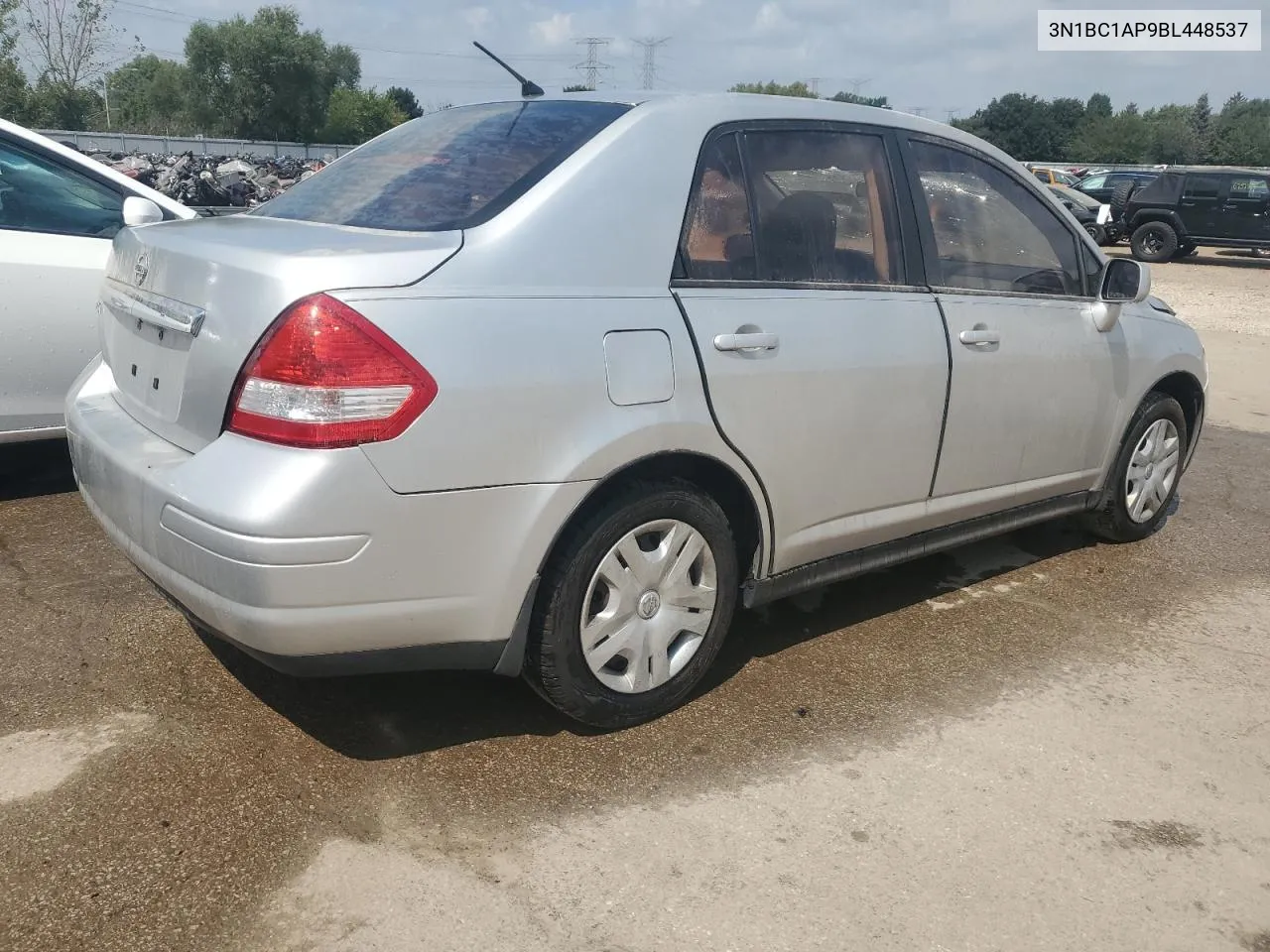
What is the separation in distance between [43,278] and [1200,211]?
73.0ft

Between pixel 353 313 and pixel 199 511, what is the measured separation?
55 centimetres

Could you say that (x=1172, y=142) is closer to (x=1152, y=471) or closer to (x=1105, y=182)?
(x=1105, y=182)

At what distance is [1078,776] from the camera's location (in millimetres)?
2967

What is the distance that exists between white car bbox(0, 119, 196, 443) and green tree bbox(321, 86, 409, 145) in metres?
73.7

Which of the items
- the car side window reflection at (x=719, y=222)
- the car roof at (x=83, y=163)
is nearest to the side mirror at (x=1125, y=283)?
the car side window reflection at (x=719, y=222)

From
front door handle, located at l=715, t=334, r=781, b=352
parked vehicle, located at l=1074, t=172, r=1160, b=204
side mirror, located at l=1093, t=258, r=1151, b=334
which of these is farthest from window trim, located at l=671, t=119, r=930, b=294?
parked vehicle, located at l=1074, t=172, r=1160, b=204

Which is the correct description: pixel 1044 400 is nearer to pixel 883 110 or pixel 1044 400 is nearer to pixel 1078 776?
pixel 883 110

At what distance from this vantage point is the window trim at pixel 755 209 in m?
3.00

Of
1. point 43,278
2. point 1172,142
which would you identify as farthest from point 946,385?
point 1172,142

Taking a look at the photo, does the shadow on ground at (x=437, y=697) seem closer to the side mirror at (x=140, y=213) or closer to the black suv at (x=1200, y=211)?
the side mirror at (x=140, y=213)

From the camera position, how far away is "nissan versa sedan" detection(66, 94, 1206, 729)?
2422mm

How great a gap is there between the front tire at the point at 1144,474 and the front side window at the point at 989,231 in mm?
793

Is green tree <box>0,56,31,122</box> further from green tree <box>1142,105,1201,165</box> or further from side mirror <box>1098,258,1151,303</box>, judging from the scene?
green tree <box>1142,105,1201,165</box>

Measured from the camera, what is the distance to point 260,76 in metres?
69.0
